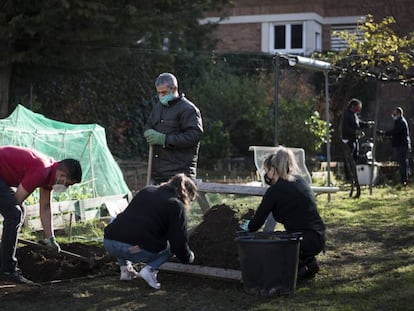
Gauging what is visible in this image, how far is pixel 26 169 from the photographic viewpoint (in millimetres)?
6402

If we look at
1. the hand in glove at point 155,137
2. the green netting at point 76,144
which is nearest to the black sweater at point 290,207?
the hand in glove at point 155,137

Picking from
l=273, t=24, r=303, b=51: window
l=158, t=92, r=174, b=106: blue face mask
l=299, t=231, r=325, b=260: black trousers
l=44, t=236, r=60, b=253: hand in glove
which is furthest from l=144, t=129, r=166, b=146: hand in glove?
l=273, t=24, r=303, b=51: window

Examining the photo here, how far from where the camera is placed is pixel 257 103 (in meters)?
19.8

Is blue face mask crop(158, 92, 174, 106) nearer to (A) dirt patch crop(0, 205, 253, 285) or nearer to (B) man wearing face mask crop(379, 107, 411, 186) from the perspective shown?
(A) dirt patch crop(0, 205, 253, 285)

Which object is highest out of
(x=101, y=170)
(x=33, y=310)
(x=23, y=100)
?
(x=23, y=100)

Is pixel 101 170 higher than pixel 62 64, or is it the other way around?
pixel 62 64

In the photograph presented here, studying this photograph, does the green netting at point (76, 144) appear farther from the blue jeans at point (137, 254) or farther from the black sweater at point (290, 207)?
the black sweater at point (290, 207)

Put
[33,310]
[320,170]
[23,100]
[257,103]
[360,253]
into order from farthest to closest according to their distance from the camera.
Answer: [257,103] → [320,170] → [23,100] → [360,253] → [33,310]

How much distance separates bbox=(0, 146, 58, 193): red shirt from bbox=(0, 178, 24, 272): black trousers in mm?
98

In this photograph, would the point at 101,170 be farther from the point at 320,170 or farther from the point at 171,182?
the point at 320,170

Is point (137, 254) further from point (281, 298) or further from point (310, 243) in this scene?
point (310, 243)

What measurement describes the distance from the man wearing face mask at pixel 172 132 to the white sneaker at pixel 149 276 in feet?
3.91

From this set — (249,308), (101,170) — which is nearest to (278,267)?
(249,308)

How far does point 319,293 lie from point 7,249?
2.76 metres
